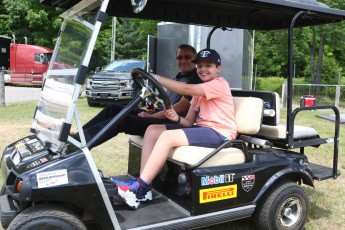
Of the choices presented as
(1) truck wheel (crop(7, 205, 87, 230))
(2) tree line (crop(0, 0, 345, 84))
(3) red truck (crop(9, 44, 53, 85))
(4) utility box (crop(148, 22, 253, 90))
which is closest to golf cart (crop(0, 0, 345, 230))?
(1) truck wheel (crop(7, 205, 87, 230))

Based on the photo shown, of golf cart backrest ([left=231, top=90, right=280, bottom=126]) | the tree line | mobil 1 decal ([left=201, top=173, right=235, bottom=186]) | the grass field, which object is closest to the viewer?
mobil 1 decal ([left=201, top=173, right=235, bottom=186])

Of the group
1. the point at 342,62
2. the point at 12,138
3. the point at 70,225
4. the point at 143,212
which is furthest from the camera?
the point at 342,62

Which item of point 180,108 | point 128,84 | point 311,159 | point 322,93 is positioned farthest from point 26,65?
point 180,108

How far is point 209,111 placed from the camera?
3.03m

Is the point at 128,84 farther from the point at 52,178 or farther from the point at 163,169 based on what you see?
the point at 52,178

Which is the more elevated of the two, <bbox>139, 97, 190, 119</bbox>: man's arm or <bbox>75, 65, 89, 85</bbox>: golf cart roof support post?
<bbox>75, 65, 89, 85</bbox>: golf cart roof support post

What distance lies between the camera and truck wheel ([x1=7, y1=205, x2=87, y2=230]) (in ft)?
7.26

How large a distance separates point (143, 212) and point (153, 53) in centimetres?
574

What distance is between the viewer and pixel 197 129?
9.59 feet

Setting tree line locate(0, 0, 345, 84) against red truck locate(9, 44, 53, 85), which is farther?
red truck locate(9, 44, 53, 85)

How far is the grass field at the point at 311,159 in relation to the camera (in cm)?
346

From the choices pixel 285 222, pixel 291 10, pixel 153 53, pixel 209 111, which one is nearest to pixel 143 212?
pixel 209 111

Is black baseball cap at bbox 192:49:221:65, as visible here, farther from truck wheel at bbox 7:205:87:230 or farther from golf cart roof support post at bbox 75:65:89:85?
truck wheel at bbox 7:205:87:230

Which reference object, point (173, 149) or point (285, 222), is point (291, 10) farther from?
point (285, 222)
